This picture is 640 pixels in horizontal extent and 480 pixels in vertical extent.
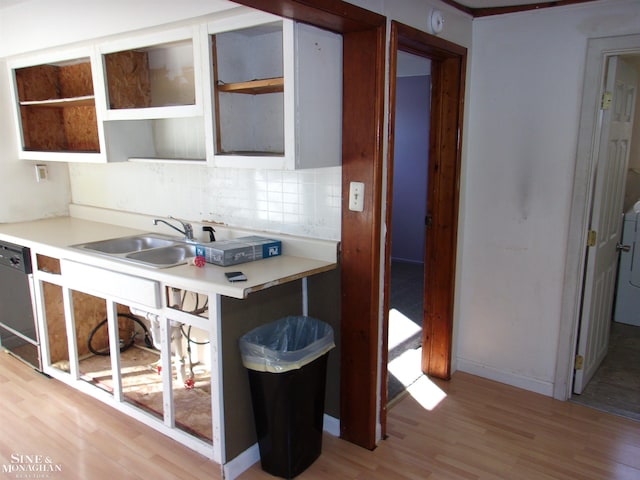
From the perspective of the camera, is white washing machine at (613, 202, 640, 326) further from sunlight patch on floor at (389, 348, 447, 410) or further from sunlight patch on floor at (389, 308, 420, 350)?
sunlight patch on floor at (389, 348, 447, 410)

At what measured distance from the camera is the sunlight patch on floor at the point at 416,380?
114 inches

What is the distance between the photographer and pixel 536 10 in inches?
105

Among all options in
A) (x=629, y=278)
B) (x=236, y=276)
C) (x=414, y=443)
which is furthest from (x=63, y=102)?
(x=629, y=278)

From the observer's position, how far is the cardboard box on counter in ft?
7.79

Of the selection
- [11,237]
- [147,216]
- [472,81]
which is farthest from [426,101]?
[11,237]

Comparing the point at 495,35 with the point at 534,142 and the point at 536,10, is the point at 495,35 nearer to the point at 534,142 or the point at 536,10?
the point at 536,10

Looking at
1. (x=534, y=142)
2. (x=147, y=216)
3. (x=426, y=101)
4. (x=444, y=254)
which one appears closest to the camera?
(x=534, y=142)

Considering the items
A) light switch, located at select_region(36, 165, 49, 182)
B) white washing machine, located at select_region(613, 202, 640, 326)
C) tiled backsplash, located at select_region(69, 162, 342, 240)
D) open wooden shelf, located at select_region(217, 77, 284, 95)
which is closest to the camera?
open wooden shelf, located at select_region(217, 77, 284, 95)

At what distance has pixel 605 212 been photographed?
2834 millimetres

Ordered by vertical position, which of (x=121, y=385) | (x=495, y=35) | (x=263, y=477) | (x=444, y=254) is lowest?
(x=263, y=477)

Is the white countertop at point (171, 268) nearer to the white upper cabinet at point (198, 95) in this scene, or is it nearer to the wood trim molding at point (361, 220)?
the wood trim molding at point (361, 220)

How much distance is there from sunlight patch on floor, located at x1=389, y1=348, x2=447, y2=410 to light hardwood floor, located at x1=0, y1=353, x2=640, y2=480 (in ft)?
0.17

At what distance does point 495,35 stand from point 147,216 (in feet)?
7.92

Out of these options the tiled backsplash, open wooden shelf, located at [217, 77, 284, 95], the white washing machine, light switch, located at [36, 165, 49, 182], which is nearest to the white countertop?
the tiled backsplash
